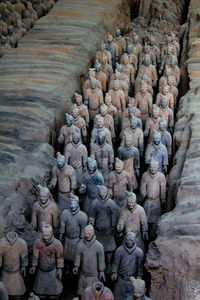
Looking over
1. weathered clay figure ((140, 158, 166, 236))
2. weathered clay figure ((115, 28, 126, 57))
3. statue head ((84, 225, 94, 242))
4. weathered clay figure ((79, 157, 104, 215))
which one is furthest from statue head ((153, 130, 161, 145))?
weathered clay figure ((115, 28, 126, 57))

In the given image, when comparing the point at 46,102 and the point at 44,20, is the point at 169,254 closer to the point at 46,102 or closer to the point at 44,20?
the point at 46,102

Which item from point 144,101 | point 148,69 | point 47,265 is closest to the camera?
point 47,265

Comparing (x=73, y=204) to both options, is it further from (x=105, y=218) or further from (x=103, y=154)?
(x=103, y=154)

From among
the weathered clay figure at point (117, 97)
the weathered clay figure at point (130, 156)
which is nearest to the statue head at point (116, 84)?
the weathered clay figure at point (117, 97)

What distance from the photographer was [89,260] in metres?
5.95

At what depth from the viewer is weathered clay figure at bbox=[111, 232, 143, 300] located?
589 centimetres

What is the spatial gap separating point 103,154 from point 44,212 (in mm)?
1817

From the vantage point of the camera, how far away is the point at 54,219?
668 cm

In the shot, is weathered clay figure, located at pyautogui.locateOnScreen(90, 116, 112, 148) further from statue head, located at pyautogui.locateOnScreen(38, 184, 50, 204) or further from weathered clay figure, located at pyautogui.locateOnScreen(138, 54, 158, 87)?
weathered clay figure, located at pyautogui.locateOnScreen(138, 54, 158, 87)

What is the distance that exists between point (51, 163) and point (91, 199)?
3.27ft

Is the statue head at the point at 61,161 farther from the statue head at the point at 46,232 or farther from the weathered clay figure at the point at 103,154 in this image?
the statue head at the point at 46,232

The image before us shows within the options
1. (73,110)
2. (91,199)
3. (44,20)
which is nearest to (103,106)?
(73,110)

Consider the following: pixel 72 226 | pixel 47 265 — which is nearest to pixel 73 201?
pixel 72 226

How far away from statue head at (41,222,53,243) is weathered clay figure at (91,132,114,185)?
7.59 ft
